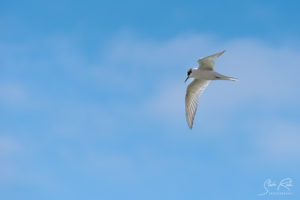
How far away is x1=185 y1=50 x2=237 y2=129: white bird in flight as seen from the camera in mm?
17406

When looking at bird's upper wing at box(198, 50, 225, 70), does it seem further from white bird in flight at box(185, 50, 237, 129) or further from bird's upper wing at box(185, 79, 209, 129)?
bird's upper wing at box(185, 79, 209, 129)

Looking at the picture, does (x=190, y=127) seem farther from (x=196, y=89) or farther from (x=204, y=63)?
(x=204, y=63)

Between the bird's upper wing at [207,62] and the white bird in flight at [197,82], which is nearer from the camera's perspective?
the bird's upper wing at [207,62]

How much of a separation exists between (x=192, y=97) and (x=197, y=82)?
0.72 m

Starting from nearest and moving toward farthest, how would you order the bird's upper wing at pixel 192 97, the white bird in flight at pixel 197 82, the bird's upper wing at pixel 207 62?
the bird's upper wing at pixel 207 62 → the white bird in flight at pixel 197 82 → the bird's upper wing at pixel 192 97

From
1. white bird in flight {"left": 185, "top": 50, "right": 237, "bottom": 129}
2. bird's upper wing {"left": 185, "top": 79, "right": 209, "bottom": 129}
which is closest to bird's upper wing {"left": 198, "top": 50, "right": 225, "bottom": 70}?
white bird in flight {"left": 185, "top": 50, "right": 237, "bottom": 129}

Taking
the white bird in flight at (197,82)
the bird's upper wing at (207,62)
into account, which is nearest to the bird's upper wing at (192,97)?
the white bird in flight at (197,82)

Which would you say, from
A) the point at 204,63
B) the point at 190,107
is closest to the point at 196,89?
the point at 190,107

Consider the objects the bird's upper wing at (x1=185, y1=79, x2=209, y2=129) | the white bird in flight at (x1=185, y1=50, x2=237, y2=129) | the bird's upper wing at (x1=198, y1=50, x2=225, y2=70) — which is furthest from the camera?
the bird's upper wing at (x1=185, y1=79, x2=209, y2=129)

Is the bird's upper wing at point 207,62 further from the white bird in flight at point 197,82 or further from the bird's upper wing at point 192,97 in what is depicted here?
the bird's upper wing at point 192,97

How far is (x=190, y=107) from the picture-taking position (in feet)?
63.2

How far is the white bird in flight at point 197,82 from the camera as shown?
17406 mm

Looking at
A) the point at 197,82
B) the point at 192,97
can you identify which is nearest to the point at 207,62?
the point at 197,82

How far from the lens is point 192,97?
19234mm
